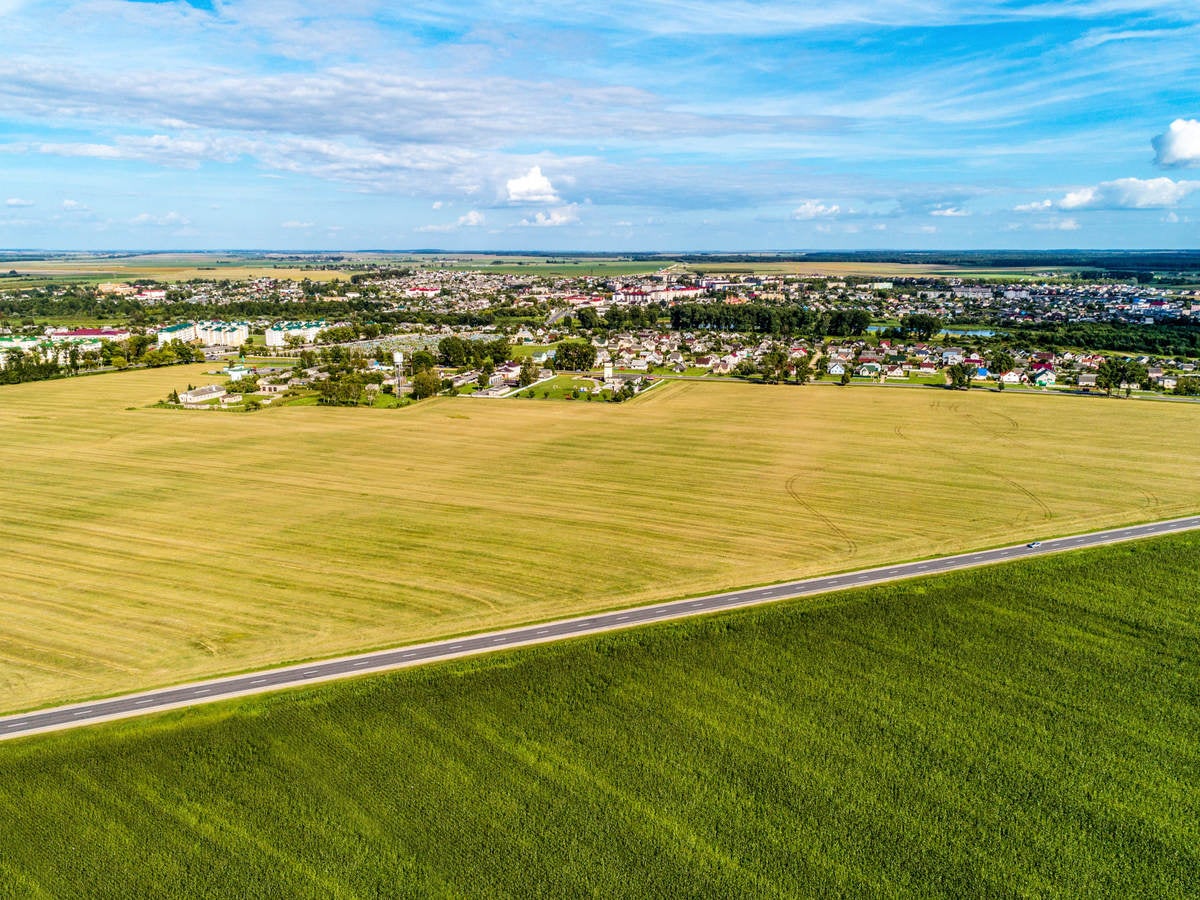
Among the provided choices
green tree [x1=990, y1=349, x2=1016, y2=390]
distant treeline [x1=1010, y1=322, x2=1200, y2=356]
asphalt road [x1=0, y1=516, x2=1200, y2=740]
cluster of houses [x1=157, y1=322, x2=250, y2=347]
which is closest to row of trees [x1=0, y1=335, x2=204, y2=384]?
cluster of houses [x1=157, y1=322, x2=250, y2=347]

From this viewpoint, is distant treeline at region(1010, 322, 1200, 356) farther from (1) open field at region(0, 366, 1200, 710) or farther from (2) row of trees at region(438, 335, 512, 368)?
(2) row of trees at region(438, 335, 512, 368)

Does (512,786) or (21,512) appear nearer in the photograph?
(512,786)

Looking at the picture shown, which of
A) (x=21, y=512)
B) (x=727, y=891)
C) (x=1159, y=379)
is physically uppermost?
(x=1159, y=379)

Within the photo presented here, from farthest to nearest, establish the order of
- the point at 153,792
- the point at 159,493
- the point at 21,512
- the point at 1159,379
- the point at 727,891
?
the point at 1159,379
the point at 159,493
the point at 21,512
the point at 153,792
the point at 727,891

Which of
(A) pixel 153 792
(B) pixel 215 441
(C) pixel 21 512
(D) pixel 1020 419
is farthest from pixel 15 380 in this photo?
(D) pixel 1020 419

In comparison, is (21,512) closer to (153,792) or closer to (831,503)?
(153,792)

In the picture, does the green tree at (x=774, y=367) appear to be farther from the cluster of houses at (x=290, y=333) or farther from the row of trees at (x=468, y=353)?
the cluster of houses at (x=290, y=333)
